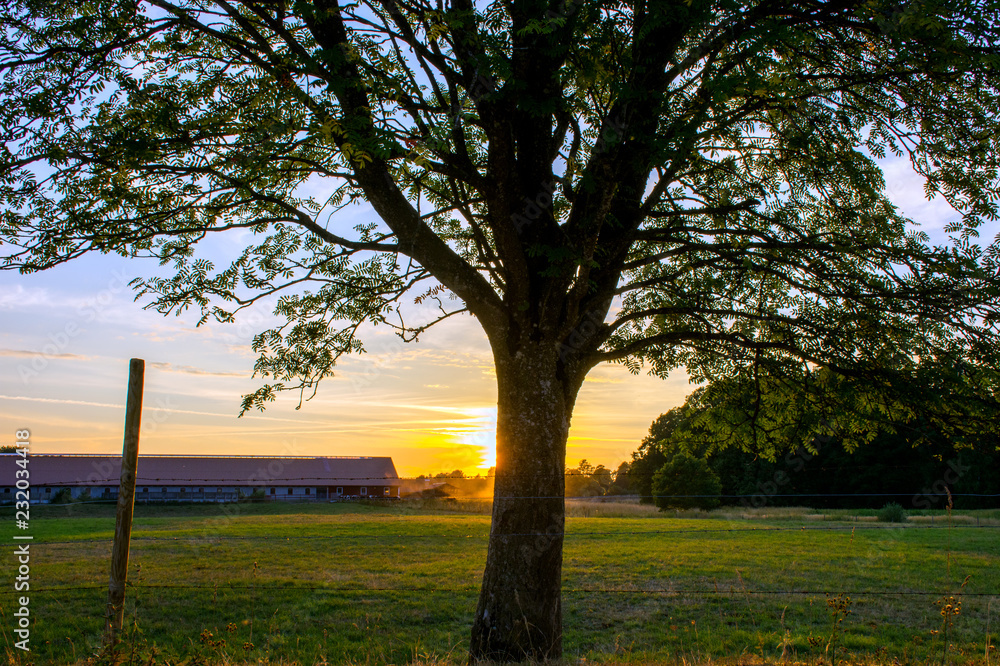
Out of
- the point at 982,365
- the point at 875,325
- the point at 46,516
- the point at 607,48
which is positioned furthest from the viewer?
the point at 46,516

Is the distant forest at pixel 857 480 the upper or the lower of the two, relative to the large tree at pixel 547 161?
lower

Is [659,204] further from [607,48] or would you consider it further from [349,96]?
[349,96]

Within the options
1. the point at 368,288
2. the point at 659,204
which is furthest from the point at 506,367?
the point at 659,204

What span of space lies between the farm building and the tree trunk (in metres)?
42.0

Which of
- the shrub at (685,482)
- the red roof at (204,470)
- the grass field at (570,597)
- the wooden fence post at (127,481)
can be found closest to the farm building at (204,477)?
the red roof at (204,470)

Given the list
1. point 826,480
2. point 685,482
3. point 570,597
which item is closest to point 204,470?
point 685,482

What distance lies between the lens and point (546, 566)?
6.44m

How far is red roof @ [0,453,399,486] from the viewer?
168ft

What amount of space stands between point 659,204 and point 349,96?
173 inches

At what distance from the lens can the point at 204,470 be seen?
2256 inches

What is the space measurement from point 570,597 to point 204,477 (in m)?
51.6

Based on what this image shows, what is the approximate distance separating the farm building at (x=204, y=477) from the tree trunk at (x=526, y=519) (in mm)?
41968

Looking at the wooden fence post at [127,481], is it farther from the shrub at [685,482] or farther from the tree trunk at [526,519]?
the shrub at [685,482]

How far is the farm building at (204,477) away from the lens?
167 feet
